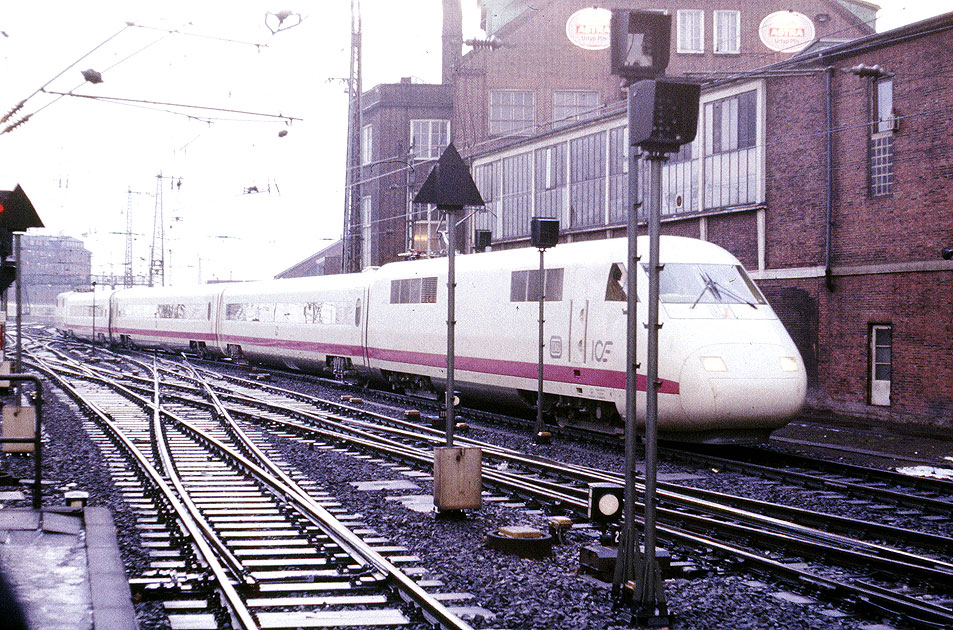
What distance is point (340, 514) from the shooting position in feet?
31.7

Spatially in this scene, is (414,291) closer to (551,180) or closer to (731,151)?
(731,151)

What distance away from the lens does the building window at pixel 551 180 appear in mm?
31266

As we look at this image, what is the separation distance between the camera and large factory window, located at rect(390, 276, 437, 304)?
20750 mm

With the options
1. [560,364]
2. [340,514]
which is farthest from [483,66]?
[340,514]

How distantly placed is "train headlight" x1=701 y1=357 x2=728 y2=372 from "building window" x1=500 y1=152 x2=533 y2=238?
20013 millimetres

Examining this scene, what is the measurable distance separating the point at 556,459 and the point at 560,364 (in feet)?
9.18

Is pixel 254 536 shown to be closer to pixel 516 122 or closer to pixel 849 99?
pixel 849 99

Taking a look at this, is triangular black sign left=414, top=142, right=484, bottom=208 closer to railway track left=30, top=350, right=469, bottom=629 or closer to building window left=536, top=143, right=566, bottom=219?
railway track left=30, top=350, right=469, bottom=629

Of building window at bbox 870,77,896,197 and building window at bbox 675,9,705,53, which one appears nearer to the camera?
building window at bbox 870,77,896,197

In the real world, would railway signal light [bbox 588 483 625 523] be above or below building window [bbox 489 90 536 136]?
below

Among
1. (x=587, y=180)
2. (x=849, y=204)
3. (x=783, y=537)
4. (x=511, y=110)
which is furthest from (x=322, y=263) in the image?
(x=783, y=537)

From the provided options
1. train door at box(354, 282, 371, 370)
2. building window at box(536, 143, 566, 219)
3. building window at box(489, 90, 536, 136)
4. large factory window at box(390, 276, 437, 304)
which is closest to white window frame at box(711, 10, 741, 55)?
building window at box(489, 90, 536, 136)

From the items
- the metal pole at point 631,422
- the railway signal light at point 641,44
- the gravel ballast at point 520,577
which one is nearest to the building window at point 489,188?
the gravel ballast at point 520,577

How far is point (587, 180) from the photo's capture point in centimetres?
2989
